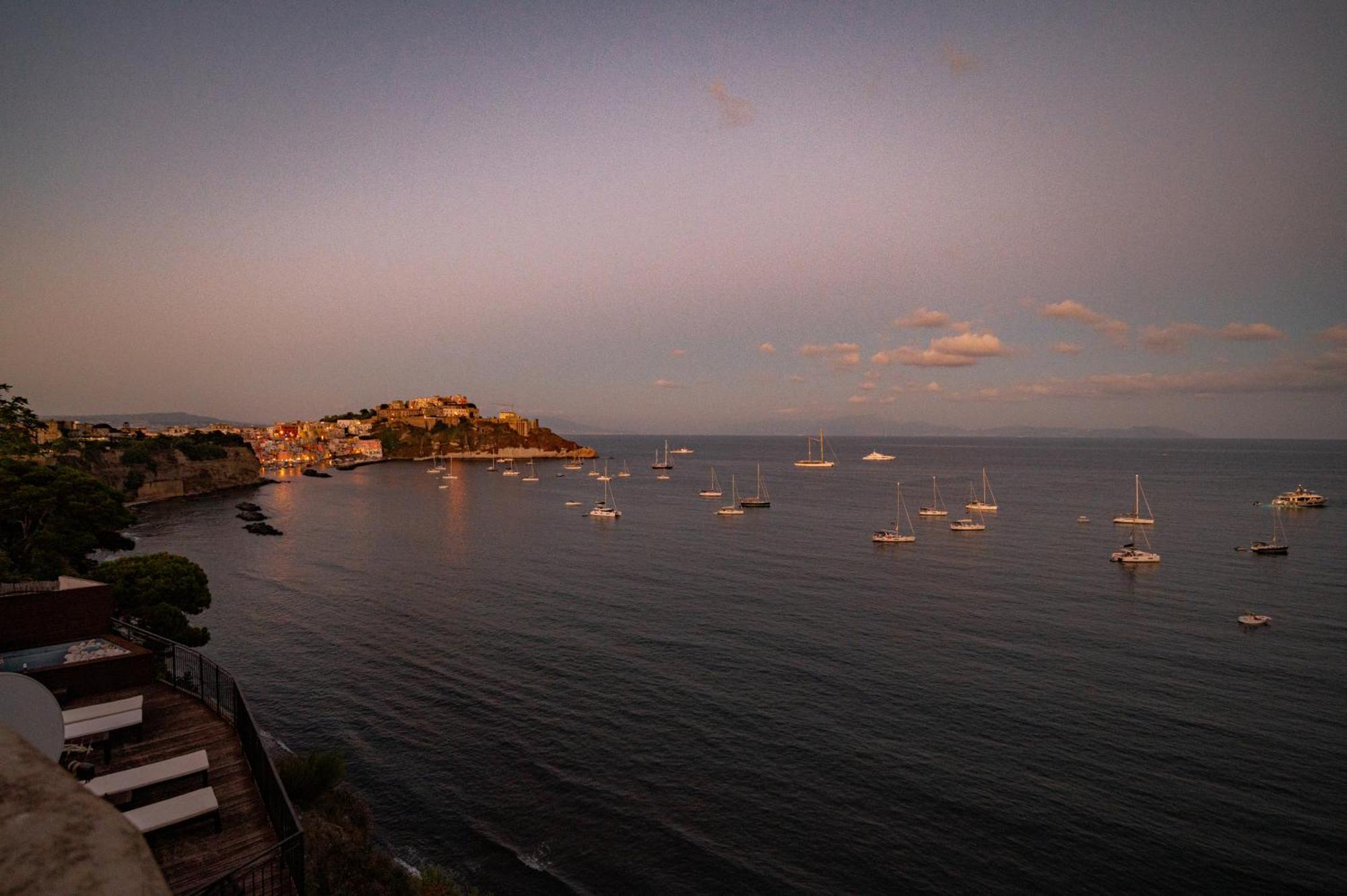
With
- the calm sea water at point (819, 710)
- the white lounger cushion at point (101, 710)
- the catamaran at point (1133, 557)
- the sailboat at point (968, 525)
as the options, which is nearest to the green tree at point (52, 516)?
the calm sea water at point (819, 710)

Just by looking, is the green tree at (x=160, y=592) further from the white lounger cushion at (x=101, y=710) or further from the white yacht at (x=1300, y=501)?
the white yacht at (x=1300, y=501)

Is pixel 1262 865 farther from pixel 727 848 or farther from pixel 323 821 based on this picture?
pixel 323 821

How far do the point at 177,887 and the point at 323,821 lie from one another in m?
6.66

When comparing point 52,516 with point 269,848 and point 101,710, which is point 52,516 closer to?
point 101,710

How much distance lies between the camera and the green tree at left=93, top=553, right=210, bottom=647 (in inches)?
1225

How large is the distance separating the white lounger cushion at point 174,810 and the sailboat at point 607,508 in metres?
80.0

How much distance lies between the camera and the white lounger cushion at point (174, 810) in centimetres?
1106

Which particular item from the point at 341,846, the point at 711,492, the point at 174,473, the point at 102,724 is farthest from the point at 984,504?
the point at 174,473

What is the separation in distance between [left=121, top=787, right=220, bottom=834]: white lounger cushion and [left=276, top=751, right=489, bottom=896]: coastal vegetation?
2309 mm

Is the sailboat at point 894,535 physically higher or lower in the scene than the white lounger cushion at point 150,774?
lower

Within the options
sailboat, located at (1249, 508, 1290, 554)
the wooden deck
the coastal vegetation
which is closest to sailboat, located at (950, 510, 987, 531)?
sailboat, located at (1249, 508, 1290, 554)

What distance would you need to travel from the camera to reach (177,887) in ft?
33.1

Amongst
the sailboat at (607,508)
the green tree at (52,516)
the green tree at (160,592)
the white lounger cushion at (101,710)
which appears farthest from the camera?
the sailboat at (607,508)

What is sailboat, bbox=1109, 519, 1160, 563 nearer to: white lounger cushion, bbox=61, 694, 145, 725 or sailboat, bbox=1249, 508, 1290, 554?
sailboat, bbox=1249, 508, 1290, 554
